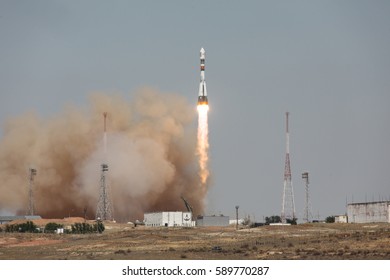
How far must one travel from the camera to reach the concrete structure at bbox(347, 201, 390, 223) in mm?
130875

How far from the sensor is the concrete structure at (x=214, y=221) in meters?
147

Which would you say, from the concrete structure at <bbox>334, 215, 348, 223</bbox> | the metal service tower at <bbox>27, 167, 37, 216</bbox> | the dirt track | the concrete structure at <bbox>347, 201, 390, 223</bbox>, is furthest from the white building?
the metal service tower at <bbox>27, 167, 37, 216</bbox>

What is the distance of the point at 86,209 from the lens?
17225cm

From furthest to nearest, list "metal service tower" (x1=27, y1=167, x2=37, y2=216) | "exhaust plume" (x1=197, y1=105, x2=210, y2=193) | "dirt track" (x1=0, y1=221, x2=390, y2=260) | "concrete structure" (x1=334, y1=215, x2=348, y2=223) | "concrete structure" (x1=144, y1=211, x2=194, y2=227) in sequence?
"metal service tower" (x1=27, y1=167, x2=37, y2=216), "concrete structure" (x1=144, y1=211, x2=194, y2=227), "concrete structure" (x1=334, y1=215, x2=348, y2=223), "exhaust plume" (x1=197, y1=105, x2=210, y2=193), "dirt track" (x1=0, y1=221, x2=390, y2=260)

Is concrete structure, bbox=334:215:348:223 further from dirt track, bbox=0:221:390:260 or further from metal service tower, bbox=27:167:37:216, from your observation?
metal service tower, bbox=27:167:37:216

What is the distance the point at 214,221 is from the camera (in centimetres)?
14812

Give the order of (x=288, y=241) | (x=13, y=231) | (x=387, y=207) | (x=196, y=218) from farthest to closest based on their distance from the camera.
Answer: (x=196, y=218), (x=13, y=231), (x=387, y=207), (x=288, y=241)

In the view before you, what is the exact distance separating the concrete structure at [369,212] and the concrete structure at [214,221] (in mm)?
25146

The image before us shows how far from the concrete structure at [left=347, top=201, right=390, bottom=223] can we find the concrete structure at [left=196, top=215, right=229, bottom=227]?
82.5ft

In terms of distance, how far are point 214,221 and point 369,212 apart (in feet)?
104

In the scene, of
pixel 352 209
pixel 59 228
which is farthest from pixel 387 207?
pixel 59 228
